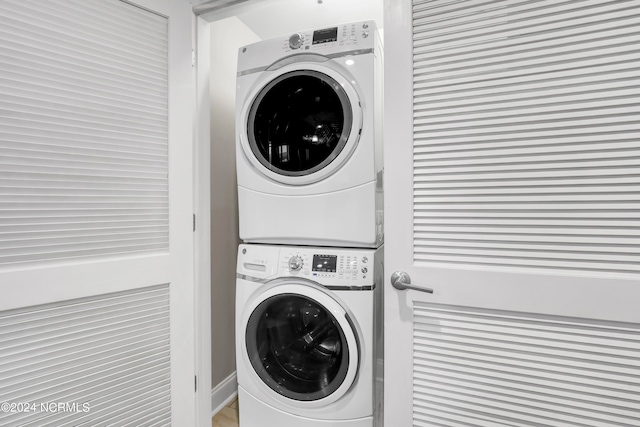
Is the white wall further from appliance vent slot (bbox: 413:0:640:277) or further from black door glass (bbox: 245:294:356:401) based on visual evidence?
appliance vent slot (bbox: 413:0:640:277)

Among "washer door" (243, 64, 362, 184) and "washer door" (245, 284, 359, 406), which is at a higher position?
"washer door" (243, 64, 362, 184)

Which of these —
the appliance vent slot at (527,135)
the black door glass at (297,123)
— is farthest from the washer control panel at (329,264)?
the black door glass at (297,123)

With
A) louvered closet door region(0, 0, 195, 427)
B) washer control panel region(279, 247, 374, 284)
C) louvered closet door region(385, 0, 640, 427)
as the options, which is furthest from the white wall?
louvered closet door region(385, 0, 640, 427)

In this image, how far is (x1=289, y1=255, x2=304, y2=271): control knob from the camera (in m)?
1.37

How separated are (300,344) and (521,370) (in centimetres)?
89

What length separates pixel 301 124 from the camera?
57.3 inches

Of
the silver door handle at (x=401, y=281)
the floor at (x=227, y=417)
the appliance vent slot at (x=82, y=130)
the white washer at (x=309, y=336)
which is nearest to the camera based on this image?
the appliance vent slot at (x=82, y=130)

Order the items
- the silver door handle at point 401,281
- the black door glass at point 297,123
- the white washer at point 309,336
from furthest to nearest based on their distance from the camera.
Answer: the black door glass at point 297,123
the white washer at point 309,336
the silver door handle at point 401,281

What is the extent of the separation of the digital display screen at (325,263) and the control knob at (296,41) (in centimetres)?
96

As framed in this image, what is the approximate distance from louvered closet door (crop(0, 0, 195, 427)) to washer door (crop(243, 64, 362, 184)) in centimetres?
35

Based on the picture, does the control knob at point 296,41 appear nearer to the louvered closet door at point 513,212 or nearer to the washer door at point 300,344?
the louvered closet door at point 513,212

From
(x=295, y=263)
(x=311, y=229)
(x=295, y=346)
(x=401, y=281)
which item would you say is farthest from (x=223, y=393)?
(x=401, y=281)

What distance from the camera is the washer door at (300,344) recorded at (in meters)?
1.30

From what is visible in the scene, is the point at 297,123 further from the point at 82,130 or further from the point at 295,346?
the point at 295,346
